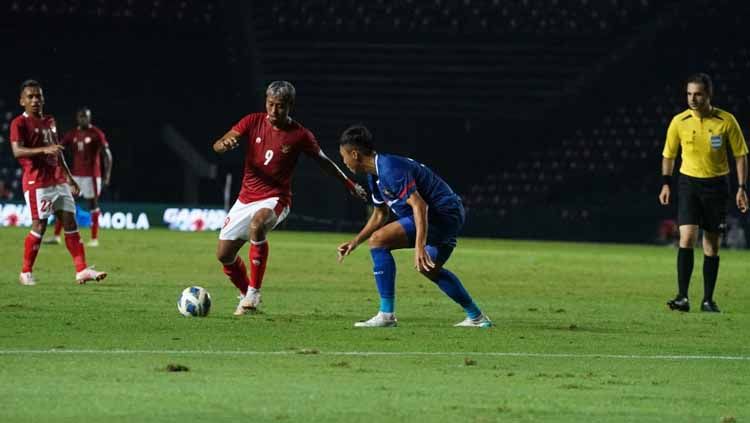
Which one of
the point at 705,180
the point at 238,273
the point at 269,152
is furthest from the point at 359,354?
the point at 705,180

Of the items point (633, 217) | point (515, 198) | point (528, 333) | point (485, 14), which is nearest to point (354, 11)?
point (485, 14)

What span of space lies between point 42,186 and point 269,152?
146 inches

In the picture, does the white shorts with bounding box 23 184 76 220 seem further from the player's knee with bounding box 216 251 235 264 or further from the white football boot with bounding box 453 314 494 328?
the white football boot with bounding box 453 314 494 328

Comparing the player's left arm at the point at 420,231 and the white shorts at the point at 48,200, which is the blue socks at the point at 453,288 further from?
the white shorts at the point at 48,200

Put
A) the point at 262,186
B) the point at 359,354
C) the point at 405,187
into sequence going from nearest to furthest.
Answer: the point at 359,354, the point at 405,187, the point at 262,186

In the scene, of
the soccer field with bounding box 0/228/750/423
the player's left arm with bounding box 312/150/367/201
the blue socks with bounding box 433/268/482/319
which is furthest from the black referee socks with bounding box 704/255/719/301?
the player's left arm with bounding box 312/150/367/201

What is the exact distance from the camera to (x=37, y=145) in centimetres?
1537

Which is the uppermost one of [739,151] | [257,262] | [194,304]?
[739,151]

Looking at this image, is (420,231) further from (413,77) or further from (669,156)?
(413,77)

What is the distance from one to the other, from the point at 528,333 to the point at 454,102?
101 feet

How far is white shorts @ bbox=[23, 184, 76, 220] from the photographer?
15477 mm

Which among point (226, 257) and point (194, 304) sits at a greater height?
point (226, 257)

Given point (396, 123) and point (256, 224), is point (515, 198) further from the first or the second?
point (256, 224)

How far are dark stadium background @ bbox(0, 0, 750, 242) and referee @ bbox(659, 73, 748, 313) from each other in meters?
24.7
